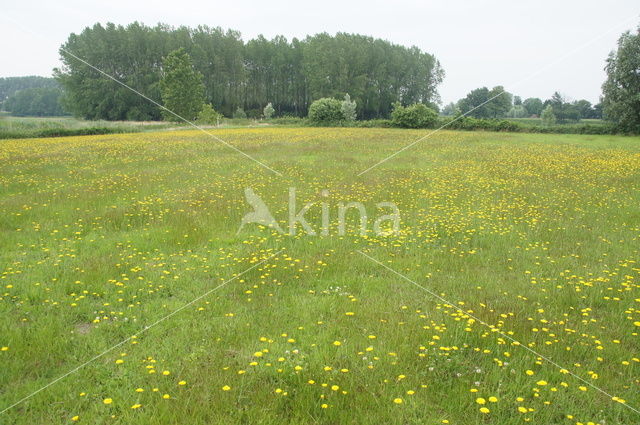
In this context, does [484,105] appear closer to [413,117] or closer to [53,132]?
[413,117]

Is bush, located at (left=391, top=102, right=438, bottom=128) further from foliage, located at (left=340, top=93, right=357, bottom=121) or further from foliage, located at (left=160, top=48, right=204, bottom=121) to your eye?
foliage, located at (left=160, top=48, right=204, bottom=121)

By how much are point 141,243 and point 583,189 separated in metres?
13.9

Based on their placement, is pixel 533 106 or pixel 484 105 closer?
pixel 484 105

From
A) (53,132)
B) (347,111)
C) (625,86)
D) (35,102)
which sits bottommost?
(53,132)

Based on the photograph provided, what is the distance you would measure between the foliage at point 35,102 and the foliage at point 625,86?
3341 inches

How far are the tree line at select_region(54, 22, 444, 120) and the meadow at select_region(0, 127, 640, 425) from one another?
243 ft

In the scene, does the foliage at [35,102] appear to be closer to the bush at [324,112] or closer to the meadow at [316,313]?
the bush at [324,112]

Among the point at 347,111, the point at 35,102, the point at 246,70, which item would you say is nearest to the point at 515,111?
the point at 347,111

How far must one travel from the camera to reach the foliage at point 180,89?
56.4 meters

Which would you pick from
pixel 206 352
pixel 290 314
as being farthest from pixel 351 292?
pixel 206 352

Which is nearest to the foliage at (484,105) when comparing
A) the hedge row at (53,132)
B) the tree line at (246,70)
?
the tree line at (246,70)

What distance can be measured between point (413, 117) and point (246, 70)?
46840 millimetres

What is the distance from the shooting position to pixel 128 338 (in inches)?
190

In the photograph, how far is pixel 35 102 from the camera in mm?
83375
